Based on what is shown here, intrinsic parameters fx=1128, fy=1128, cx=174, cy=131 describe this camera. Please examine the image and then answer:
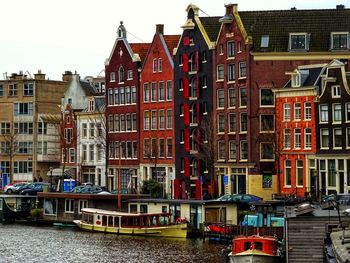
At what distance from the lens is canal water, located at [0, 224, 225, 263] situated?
66125 millimetres

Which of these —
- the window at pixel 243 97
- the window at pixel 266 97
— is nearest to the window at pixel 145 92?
the window at pixel 243 97

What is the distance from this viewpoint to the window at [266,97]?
92375 millimetres

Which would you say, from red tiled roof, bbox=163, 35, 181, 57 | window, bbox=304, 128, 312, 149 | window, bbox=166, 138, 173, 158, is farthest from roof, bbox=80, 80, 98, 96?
window, bbox=304, 128, 312, 149

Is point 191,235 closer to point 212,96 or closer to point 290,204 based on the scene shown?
point 290,204

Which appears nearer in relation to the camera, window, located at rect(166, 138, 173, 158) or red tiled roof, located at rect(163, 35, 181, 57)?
window, located at rect(166, 138, 173, 158)

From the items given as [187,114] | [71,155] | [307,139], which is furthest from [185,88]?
[71,155]

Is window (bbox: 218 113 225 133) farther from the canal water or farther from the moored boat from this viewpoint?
the canal water

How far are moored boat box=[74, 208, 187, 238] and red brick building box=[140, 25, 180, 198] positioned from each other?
17538 millimetres

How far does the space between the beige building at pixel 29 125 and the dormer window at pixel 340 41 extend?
4247cm

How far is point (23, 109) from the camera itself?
127m

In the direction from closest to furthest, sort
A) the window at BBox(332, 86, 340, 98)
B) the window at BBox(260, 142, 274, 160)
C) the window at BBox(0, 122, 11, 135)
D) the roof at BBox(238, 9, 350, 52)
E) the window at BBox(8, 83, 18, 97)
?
the window at BBox(332, 86, 340, 98), the window at BBox(260, 142, 274, 160), the roof at BBox(238, 9, 350, 52), the window at BBox(0, 122, 11, 135), the window at BBox(8, 83, 18, 97)

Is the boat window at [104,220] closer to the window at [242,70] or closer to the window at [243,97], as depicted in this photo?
the window at [243,97]

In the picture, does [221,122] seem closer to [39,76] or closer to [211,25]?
[211,25]

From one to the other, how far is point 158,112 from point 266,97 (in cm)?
1542
